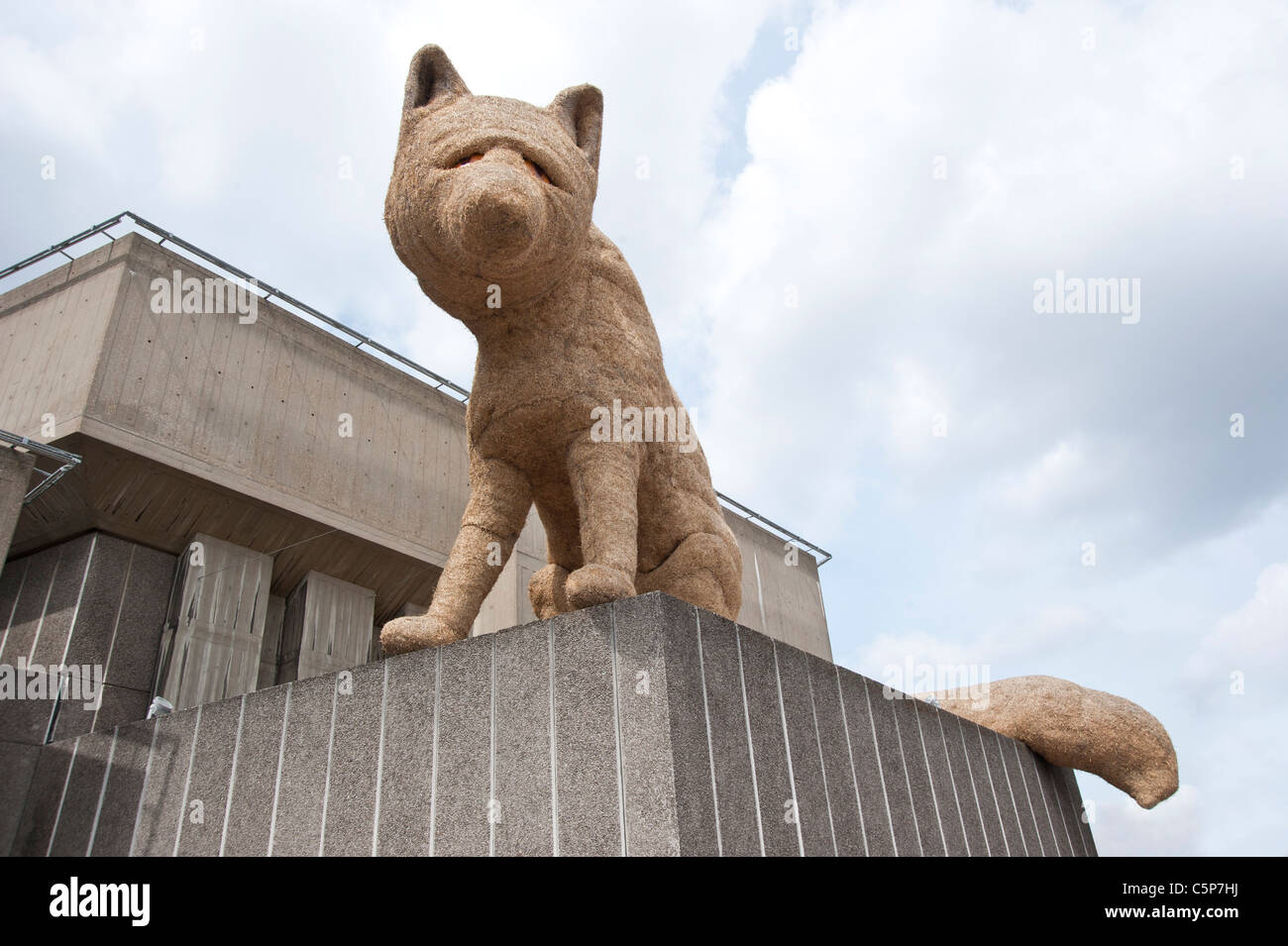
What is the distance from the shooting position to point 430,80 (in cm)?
369

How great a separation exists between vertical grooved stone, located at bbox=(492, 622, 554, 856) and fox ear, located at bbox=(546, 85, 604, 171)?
197 cm

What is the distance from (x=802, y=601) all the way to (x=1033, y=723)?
10.2 metres

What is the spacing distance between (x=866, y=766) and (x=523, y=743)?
1.32 m

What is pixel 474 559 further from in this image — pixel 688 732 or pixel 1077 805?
pixel 1077 805

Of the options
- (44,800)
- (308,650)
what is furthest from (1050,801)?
(308,650)

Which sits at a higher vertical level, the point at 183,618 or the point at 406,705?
the point at 183,618

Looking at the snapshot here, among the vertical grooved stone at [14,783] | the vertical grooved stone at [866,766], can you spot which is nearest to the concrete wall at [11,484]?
the vertical grooved stone at [14,783]

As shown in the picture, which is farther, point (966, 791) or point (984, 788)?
point (984, 788)

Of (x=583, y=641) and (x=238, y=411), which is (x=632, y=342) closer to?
(x=583, y=641)

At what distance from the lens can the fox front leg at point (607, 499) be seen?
10.9 feet

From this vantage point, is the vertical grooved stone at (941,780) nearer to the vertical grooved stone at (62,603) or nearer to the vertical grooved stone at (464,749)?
the vertical grooved stone at (464,749)
